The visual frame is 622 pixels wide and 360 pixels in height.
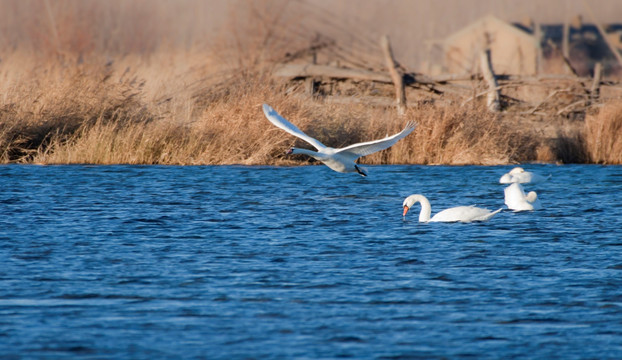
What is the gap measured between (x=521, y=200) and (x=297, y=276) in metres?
5.46

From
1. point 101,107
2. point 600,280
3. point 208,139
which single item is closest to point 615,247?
point 600,280

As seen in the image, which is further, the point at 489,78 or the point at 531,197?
the point at 489,78

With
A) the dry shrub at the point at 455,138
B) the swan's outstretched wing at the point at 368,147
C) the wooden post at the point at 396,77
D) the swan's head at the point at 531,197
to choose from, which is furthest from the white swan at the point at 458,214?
the wooden post at the point at 396,77

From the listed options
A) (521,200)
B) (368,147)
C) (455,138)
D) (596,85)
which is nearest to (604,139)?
(455,138)

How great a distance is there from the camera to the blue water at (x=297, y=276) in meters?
5.99

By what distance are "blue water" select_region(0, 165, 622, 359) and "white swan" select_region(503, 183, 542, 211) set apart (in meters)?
0.15

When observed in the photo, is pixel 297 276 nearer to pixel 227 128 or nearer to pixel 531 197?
pixel 531 197

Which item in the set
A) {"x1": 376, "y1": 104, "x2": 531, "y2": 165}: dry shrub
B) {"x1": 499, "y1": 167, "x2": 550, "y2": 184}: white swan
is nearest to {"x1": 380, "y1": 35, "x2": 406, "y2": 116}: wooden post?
{"x1": 376, "y1": 104, "x2": 531, "y2": 165}: dry shrub

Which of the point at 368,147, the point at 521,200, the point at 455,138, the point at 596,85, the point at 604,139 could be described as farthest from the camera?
the point at 596,85

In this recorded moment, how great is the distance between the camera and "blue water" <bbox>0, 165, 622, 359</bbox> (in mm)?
5988

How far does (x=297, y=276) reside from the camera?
26.3 feet

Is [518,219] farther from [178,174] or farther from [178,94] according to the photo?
[178,94]

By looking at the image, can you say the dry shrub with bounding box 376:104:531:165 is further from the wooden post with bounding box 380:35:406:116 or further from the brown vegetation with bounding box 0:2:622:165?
the wooden post with bounding box 380:35:406:116

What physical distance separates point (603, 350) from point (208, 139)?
13.0 metres
